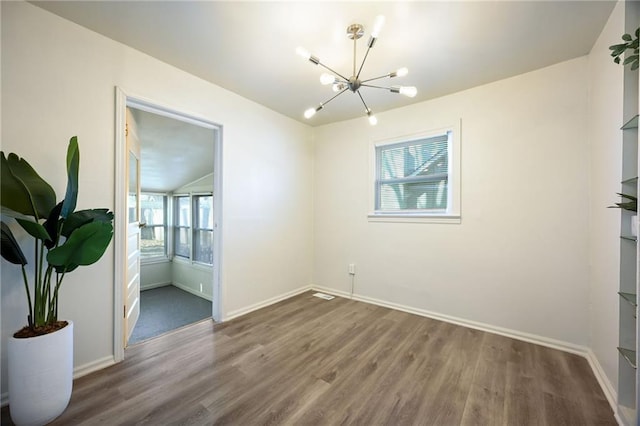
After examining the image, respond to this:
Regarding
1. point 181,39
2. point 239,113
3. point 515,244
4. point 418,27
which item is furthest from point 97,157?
point 515,244

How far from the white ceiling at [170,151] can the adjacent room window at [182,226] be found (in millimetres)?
405

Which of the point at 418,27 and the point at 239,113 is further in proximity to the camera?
the point at 239,113

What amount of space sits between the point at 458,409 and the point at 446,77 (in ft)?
9.21

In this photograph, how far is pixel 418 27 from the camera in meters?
1.90

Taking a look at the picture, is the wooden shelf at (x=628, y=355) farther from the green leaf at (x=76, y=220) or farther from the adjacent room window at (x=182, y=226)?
the adjacent room window at (x=182, y=226)

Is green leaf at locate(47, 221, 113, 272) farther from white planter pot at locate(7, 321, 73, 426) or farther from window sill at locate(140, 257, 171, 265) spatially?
window sill at locate(140, 257, 171, 265)

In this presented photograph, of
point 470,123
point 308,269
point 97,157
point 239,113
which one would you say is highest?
point 239,113

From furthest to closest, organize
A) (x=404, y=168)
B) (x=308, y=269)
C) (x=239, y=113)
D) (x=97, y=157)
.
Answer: (x=308, y=269), (x=404, y=168), (x=239, y=113), (x=97, y=157)

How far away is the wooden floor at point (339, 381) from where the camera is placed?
158 centimetres

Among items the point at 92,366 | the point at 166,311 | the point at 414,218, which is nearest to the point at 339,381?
the point at 92,366

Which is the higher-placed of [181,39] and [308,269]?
[181,39]

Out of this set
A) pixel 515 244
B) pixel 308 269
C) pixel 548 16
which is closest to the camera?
pixel 548 16

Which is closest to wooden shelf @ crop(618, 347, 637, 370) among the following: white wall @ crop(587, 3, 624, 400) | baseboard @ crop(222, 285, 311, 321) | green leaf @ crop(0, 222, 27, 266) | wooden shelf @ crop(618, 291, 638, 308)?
white wall @ crop(587, 3, 624, 400)

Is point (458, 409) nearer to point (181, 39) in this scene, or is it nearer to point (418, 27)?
point (418, 27)
